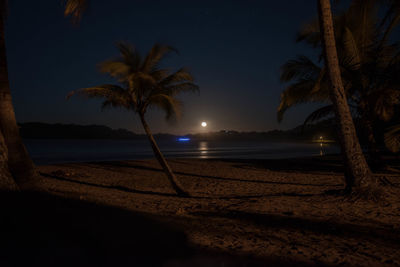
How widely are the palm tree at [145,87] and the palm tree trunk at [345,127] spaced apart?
14.8 ft

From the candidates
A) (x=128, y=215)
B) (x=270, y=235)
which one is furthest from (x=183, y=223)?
(x=270, y=235)

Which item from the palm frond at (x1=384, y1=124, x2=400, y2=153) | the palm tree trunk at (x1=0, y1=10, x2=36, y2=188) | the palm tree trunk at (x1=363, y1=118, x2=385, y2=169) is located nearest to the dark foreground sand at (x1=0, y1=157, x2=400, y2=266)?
the palm tree trunk at (x1=0, y1=10, x2=36, y2=188)

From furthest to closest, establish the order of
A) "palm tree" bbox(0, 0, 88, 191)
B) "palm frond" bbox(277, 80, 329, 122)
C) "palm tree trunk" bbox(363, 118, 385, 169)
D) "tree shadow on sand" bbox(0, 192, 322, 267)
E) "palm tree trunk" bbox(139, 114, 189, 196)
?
"palm frond" bbox(277, 80, 329, 122) < "palm tree trunk" bbox(363, 118, 385, 169) < "palm tree trunk" bbox(139, 114, 189, 196) < "palm tree" bbox(0, 0, 88, 191) < "tree shadow on sand" bbox(0, 192, 322, 267)

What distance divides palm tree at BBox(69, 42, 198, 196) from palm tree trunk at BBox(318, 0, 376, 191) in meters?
4.51

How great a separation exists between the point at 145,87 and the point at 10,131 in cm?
443

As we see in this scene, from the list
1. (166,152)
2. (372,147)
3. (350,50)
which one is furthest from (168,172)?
(166,152)

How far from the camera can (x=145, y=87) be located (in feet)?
29.5

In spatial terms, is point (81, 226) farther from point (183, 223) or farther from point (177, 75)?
point (177, 75)

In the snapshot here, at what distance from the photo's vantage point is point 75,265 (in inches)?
120

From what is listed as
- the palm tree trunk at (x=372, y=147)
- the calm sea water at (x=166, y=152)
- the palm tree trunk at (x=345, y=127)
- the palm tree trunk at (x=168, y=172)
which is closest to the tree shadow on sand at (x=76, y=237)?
the palm tree trunk at (x=168, y=172)

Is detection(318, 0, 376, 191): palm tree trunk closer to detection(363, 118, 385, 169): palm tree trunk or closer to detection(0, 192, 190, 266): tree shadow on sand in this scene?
detection(0, 192, 190, 266): tree shadow on sand

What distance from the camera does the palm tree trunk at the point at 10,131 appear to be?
5.31 metres

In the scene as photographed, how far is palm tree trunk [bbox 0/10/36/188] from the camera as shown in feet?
17.4

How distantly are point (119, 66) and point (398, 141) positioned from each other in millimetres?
9558
